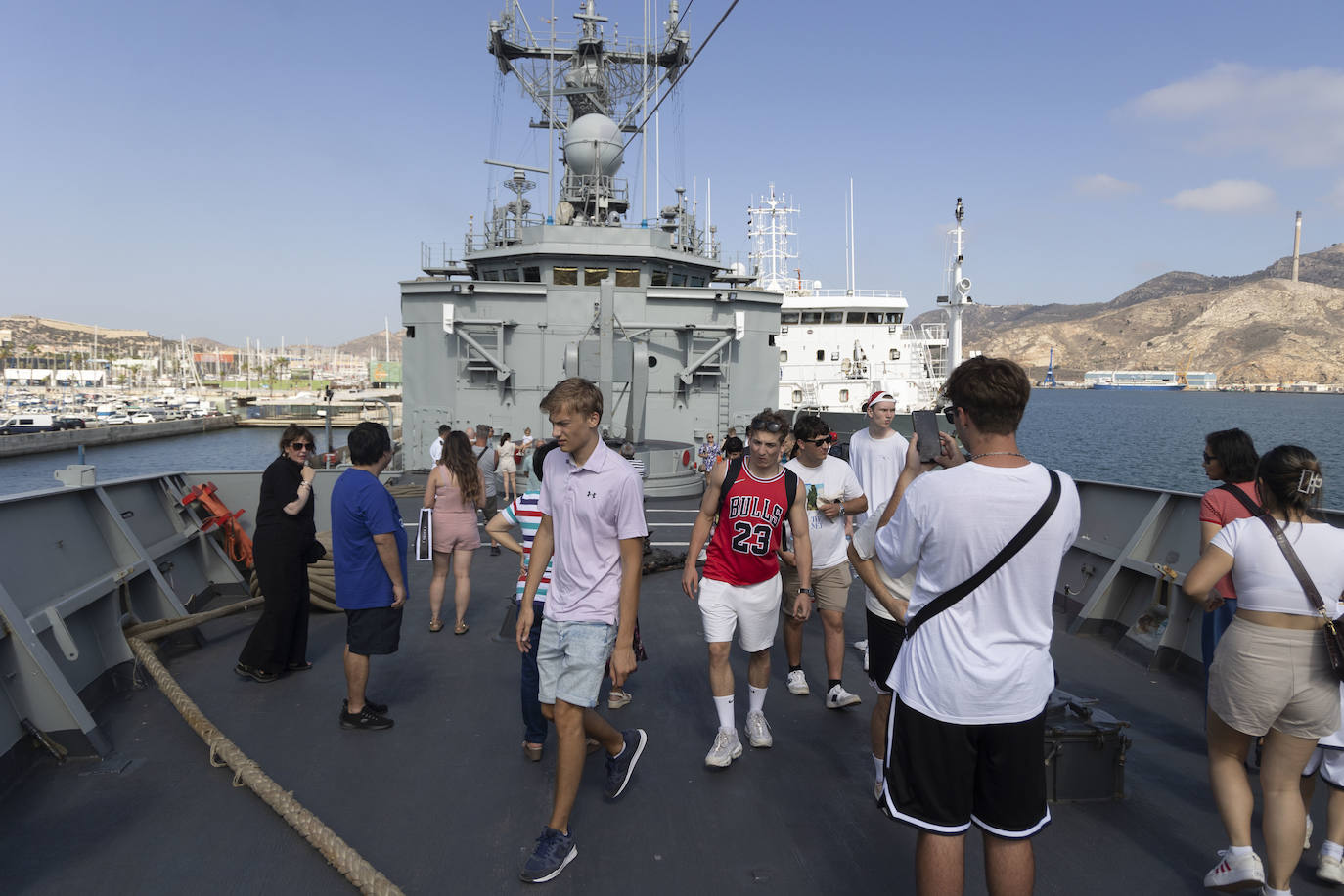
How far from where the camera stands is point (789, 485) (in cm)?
386

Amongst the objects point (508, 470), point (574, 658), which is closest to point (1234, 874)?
point (574, 658)

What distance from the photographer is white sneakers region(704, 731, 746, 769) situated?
3744 mm

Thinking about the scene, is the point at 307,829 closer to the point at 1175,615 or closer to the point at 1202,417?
the point at 1175,615

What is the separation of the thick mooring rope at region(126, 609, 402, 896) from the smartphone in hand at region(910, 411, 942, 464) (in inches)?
96.9

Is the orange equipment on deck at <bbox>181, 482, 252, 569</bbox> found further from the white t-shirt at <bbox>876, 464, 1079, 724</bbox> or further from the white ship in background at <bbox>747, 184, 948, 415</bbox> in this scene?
the white ship in background at <bbox>747, 184, 948, 415</bbox>

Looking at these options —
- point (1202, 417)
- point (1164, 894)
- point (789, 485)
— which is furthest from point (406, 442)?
point (1202, 417)

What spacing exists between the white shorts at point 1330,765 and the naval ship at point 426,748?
0.40m

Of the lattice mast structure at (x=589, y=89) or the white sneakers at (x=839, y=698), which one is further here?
the lattice mast structure at (x=589, y=89)

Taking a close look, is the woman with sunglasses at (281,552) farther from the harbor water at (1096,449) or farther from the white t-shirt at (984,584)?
the harbor water at (1096,449)

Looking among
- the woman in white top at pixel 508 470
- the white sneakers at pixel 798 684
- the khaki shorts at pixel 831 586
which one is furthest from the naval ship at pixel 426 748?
the woman in white top at pixel 508 470

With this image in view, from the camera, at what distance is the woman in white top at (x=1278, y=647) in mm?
2527

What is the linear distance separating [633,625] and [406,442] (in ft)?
43.7

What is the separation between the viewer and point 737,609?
12.7ft

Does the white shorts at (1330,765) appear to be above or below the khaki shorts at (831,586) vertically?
below
